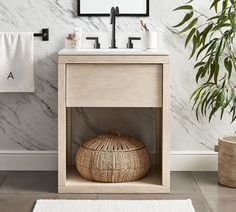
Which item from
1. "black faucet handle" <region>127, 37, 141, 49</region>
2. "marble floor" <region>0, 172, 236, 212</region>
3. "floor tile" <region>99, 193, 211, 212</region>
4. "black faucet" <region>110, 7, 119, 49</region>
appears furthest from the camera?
"black faucet handle" <region>127, 37, 141, 49</region>

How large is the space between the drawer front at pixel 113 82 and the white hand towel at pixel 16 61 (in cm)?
48

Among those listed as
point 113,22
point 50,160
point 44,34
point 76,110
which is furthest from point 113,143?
point 44,34

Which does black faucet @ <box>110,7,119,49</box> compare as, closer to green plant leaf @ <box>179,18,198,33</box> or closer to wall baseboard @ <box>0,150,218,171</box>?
green plant leaf @ <box>179,18,198,33</box>

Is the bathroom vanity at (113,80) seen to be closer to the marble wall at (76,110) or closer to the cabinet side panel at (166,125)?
the cabinet side panel at (166,125)

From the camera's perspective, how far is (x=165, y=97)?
10.7ft

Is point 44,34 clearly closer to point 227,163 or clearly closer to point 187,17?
point 187,17

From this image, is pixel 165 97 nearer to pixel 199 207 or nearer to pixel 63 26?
pixel 199 207


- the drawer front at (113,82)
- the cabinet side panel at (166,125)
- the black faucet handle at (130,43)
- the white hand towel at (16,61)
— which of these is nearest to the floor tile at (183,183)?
the cabinet side panel at (166,125)

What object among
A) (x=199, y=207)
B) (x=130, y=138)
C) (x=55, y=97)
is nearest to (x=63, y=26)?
(x=55, y=97)

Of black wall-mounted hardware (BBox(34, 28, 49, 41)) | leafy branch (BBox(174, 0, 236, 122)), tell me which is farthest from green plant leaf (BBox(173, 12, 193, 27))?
black wall-mounted hardware (BBox(34, 28, 49, 41))

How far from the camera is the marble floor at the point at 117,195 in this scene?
310 cm

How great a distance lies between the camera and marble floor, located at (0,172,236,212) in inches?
122

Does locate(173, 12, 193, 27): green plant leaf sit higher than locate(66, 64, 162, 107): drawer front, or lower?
higher

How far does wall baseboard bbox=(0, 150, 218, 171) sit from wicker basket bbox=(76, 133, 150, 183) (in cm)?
38
